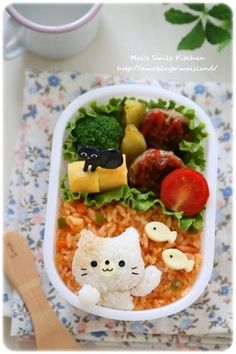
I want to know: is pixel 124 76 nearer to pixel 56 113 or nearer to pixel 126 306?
pixel 56 113

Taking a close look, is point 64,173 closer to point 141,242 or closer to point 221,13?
point 141,242

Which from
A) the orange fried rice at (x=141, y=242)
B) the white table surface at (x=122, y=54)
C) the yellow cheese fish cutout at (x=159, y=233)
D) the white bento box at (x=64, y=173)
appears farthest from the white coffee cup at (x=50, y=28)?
the yellow cheese fish cutout at (x=159, y=233)

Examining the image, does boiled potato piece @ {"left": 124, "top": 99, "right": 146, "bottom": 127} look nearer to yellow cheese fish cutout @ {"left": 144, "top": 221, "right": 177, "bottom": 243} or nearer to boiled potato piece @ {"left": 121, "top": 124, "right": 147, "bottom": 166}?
boiled potato piece @ {"left": 121, "top": 124, "right": 147, "bottom": 166}

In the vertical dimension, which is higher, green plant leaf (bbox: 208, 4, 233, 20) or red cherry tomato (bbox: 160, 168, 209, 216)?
green plant leaf (bbox: 208, 4, 233, 20)

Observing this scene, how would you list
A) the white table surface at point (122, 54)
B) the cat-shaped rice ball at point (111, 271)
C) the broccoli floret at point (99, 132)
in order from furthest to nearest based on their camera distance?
the white table surface at point (122, 54) < the broccoli floret at point (99, 132) < the cat-shaped rice ball at point (111, 271)

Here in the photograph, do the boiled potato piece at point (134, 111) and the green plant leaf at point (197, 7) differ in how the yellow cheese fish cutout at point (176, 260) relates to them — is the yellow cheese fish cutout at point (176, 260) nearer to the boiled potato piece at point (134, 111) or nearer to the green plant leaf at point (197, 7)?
the boiled potato piece at point (134, 111)

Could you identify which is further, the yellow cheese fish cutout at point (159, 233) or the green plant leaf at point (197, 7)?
the green plant leaf at point (197, 7)

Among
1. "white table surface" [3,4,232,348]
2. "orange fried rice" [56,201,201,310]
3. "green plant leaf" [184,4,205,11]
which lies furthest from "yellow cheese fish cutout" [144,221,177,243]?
"green plant leaf" [184,4,205,11]

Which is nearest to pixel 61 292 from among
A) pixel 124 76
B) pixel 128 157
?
pixel 128 157
